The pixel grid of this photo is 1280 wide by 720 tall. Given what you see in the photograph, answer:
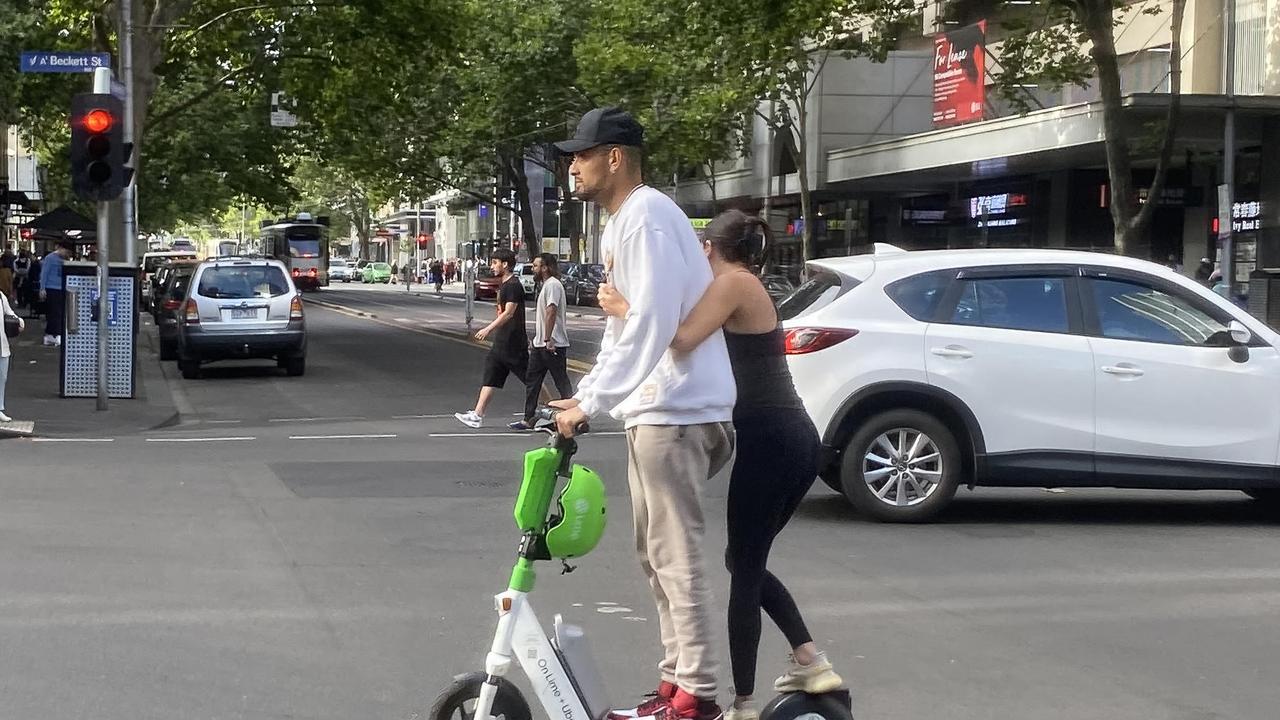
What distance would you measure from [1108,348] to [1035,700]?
4.46m

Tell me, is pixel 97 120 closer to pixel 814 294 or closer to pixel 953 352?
pixel 814 294

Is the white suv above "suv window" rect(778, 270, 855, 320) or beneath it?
beneath

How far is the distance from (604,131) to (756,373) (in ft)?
2.63

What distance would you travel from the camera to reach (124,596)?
A: 764 cm

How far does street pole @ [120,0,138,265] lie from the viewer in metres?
21.4

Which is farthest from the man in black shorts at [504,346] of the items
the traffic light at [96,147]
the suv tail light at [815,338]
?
the suv tail light at [815,338]

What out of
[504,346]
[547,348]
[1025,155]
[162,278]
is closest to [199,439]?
[504,346]

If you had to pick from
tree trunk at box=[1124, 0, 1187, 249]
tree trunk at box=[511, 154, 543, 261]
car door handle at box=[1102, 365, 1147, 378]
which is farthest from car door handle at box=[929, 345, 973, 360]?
tree trunk at box=[511, 154, 543, 261]

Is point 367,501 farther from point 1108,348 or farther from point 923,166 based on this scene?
point 923,166

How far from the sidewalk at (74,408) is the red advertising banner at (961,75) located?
60.7 ft

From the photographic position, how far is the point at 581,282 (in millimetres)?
61031

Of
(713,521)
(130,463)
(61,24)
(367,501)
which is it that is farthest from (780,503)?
(61,24)

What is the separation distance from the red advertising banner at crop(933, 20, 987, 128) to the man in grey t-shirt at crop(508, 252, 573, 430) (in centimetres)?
2021

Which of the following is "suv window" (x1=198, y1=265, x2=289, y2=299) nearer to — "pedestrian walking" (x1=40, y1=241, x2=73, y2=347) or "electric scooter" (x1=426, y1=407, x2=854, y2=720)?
"pedestrian walking" (x1=40, y1=241, x2=73, y2=347)
